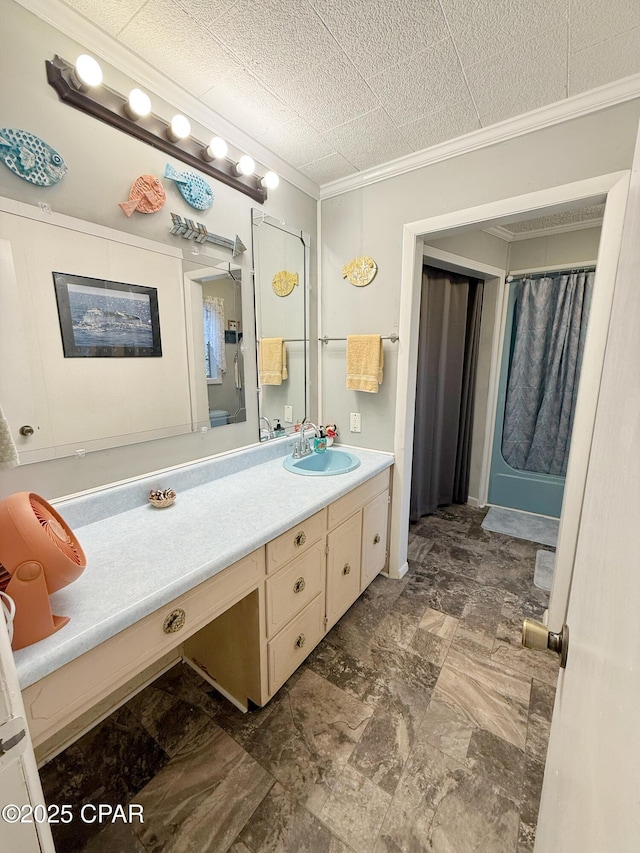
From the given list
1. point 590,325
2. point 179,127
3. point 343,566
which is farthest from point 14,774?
point 590,325

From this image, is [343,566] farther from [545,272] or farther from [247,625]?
[545,272]

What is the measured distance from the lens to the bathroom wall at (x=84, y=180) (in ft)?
3.19

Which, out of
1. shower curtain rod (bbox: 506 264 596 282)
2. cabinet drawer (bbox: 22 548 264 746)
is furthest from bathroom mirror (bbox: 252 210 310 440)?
shower curtain rod (bbox: 506 264 596 282)

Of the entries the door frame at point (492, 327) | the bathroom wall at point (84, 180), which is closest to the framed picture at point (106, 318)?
the bathroom wall at point (84, 180)

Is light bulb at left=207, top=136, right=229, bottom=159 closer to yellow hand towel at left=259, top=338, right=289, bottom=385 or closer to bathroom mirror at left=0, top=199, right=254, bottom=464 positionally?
bathroom mirror at left=0, top=199, right=254, bottom=464

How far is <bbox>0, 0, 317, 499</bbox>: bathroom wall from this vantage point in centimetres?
97

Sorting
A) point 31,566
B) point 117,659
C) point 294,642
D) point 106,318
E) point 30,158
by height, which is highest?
point 30,158

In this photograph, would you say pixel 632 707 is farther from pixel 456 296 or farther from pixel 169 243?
pixel 456 296

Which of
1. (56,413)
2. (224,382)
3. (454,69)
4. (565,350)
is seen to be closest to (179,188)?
(224,382)

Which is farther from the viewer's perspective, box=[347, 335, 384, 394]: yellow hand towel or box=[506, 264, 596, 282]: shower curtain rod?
box=[506, 264, 596, 282]: shower curtain rod

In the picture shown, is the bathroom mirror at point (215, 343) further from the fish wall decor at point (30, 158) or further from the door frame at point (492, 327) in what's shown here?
the door frame at point (492, 327)

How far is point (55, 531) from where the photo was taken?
2.62 feet

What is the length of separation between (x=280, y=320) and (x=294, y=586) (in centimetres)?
138

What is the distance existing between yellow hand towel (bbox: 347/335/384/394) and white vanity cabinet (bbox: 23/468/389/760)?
20.8 inches
